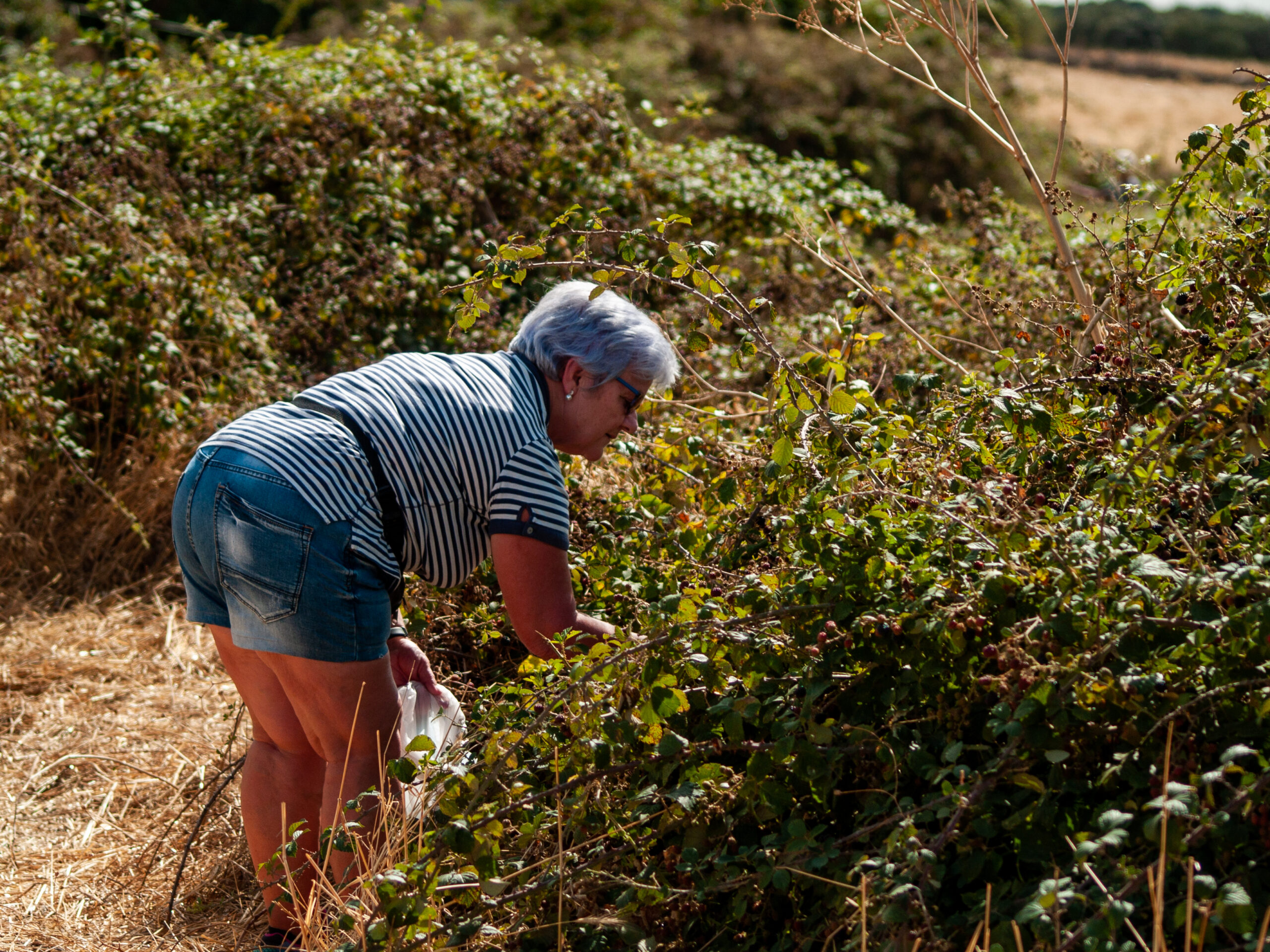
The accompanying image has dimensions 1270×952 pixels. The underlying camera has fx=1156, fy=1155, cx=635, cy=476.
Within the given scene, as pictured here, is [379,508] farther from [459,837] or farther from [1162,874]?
[1162,874]

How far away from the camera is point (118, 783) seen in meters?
3.46

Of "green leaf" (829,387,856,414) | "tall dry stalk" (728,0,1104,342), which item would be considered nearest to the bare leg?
"green leaf" (829,387,856,414)

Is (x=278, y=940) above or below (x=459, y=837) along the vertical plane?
below

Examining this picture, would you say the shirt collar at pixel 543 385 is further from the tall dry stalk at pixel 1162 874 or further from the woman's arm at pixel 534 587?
the tall dry stalk at pixel 1162 874

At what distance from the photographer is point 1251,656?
1766 mm

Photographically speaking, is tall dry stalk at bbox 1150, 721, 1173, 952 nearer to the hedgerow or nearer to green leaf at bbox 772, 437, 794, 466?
the hedgerow

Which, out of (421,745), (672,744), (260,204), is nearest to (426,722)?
(421,745)

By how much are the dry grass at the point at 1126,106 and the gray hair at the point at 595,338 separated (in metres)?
13.7

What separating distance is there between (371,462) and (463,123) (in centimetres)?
419

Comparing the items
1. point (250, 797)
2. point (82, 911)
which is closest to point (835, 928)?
point (250, 797)

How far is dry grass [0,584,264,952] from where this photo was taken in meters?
2.79

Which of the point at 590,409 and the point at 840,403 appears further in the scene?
the point at 590,409

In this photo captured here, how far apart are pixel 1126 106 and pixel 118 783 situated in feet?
84.7

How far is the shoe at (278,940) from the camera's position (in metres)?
2.41
